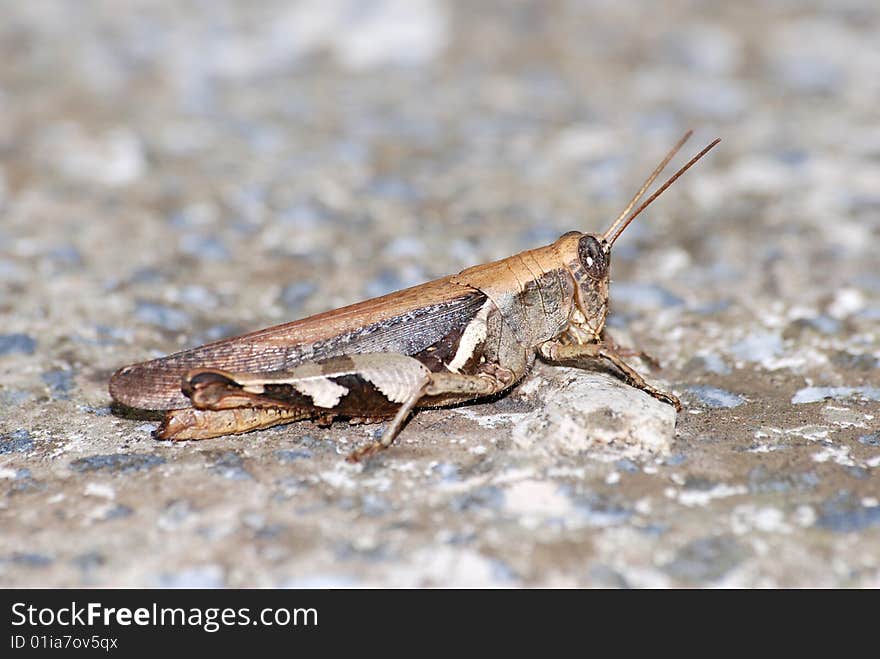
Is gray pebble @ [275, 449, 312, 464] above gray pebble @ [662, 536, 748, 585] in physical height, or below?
above

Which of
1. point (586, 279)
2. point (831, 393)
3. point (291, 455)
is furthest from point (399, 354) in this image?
point (831, 393)

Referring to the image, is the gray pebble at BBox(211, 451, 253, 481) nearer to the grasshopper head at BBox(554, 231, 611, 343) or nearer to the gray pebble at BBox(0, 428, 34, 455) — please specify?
the gray pebble at BBox(0, 428, 34, 455)

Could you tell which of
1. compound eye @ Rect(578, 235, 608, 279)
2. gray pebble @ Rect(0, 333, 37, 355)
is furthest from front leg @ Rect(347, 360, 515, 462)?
gray pebble @ Rect(0, 333, 37, 355)

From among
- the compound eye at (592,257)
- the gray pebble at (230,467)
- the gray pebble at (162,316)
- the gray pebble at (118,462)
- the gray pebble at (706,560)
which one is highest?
the gray pebble at (162,316)

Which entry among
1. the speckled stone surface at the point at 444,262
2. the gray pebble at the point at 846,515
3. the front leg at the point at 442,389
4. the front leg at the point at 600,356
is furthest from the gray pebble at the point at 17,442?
the gray pebble at the point at 846,515

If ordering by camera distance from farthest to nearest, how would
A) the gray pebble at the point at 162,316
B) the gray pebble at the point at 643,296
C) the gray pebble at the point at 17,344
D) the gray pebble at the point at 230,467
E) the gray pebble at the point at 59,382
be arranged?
the gray pebble at the point at 643,296 → the gray pebble at the point at 162,316 → the gray pebble at the point at 17,344 → the gray pebble at the point at 59,382 → the gray pebble at the point at 230,467

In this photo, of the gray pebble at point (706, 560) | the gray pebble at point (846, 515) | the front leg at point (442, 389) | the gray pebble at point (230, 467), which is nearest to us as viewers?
the gray pebble at point (706, 560)

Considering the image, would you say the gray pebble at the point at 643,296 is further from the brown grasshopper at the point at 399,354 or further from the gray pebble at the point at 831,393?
the gray pebble at the point at 831,393

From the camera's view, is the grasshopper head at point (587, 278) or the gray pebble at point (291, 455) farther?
the grasshopper head at point (587, 278)
